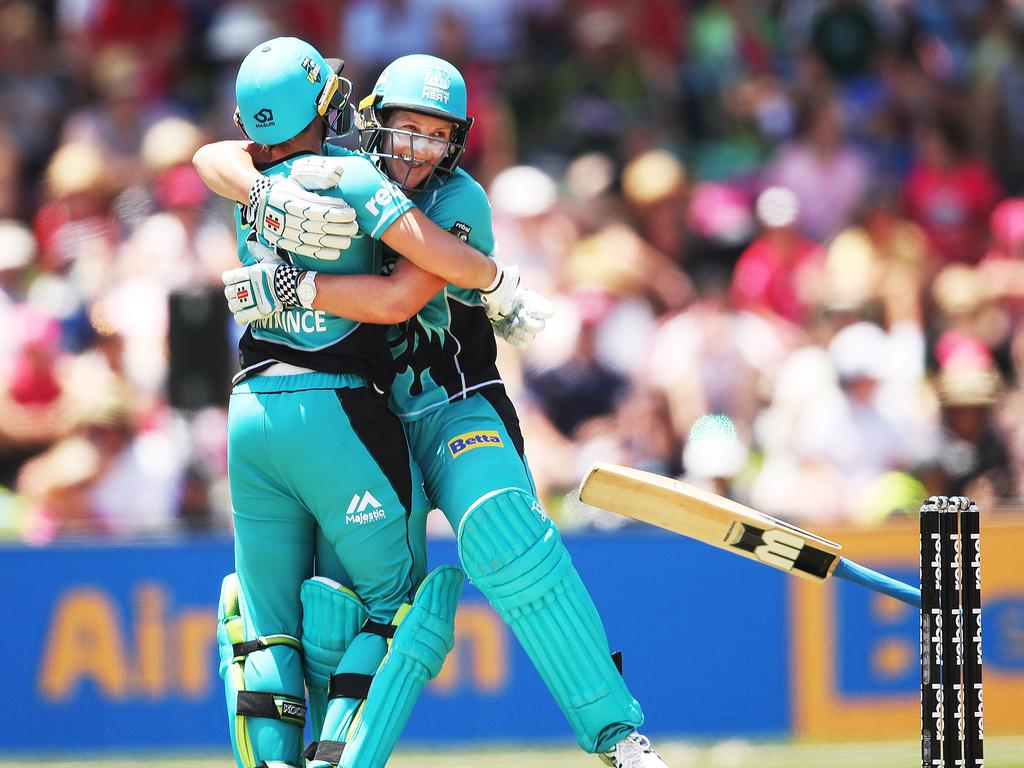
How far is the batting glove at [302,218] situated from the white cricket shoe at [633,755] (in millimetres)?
1605

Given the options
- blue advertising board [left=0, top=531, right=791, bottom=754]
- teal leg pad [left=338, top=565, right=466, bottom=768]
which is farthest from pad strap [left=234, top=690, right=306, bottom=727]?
blue advertising board [left=0, top=531, right=791, bottom=754]

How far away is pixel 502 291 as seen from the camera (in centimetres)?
507

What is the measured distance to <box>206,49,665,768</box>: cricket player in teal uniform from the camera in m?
4.85

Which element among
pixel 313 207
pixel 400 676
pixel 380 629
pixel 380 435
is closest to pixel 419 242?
pixel 313 207

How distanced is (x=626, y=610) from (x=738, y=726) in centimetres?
70

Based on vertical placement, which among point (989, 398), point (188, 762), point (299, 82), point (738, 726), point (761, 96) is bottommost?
point (188, 762)

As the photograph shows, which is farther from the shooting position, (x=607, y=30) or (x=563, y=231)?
(x=607, y=30)

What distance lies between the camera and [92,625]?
294 inches

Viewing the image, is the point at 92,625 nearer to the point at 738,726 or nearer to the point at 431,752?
the point at 431,752

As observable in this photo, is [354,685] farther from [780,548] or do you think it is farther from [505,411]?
[780,548]

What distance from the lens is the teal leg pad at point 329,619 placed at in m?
4.87

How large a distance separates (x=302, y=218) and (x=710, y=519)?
147 cm

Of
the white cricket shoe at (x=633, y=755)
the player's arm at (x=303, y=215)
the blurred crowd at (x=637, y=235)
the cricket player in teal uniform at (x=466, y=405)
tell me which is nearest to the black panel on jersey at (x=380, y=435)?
the cricket player in teal uniform at (x=466, y=405)

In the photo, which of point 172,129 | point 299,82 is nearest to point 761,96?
point 172,129
